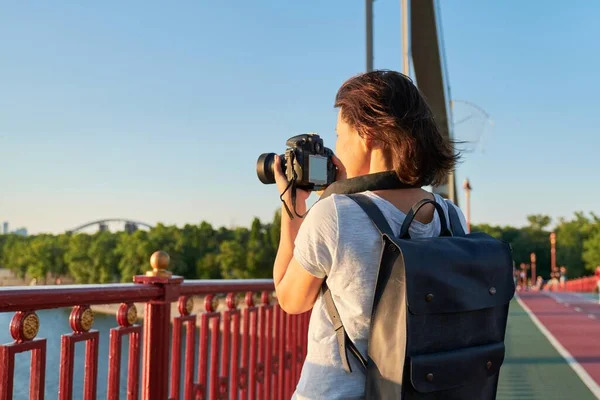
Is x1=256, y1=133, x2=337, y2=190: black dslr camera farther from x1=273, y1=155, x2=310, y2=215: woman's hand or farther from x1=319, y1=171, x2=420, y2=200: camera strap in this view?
x1=319, y1=171, x2=420, y2=200: camera strap

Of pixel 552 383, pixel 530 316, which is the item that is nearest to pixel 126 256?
pixel 530 316

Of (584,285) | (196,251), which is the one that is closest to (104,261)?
(196,251)

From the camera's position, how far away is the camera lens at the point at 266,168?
63.7 inches

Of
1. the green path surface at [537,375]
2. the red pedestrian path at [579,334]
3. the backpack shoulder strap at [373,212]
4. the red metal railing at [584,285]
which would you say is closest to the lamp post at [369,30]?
the green path surface at [537,375]

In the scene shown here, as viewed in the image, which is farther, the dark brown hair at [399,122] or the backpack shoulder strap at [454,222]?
the backpack shoulder strap at [454,222]

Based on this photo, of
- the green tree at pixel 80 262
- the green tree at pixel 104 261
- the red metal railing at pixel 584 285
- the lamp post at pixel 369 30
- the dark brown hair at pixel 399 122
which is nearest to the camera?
the dark brown hair at pixel 399 122

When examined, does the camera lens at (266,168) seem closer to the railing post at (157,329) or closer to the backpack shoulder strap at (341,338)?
the backpack shoulder strap at (341,338)

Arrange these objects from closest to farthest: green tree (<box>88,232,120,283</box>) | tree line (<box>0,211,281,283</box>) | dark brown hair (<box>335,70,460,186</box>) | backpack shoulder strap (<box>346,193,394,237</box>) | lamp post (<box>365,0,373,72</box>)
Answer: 1. backpack shoulder strap (<box>346,193,394,237</box>)
2. dark brown hair (<box>335,70,460,186</box>)
3. lamp post (<box>365,0,373,72</box>)
4. tree line (<box>0,211,281,283</box>)
5. green tree (<box>88,232,120,283</box>)

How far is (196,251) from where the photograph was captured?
259 ft

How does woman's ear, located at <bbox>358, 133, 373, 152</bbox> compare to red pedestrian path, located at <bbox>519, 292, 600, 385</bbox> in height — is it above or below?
above

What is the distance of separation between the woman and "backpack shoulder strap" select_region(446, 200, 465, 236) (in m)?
0.03

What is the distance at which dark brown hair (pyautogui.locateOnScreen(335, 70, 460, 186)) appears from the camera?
1378mm

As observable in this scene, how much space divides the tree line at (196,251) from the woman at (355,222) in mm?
65450

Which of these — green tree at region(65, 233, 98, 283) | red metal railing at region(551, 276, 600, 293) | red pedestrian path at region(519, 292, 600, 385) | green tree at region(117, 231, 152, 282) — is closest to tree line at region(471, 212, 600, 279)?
red metal railing at region(551, 276, 600, 293)
